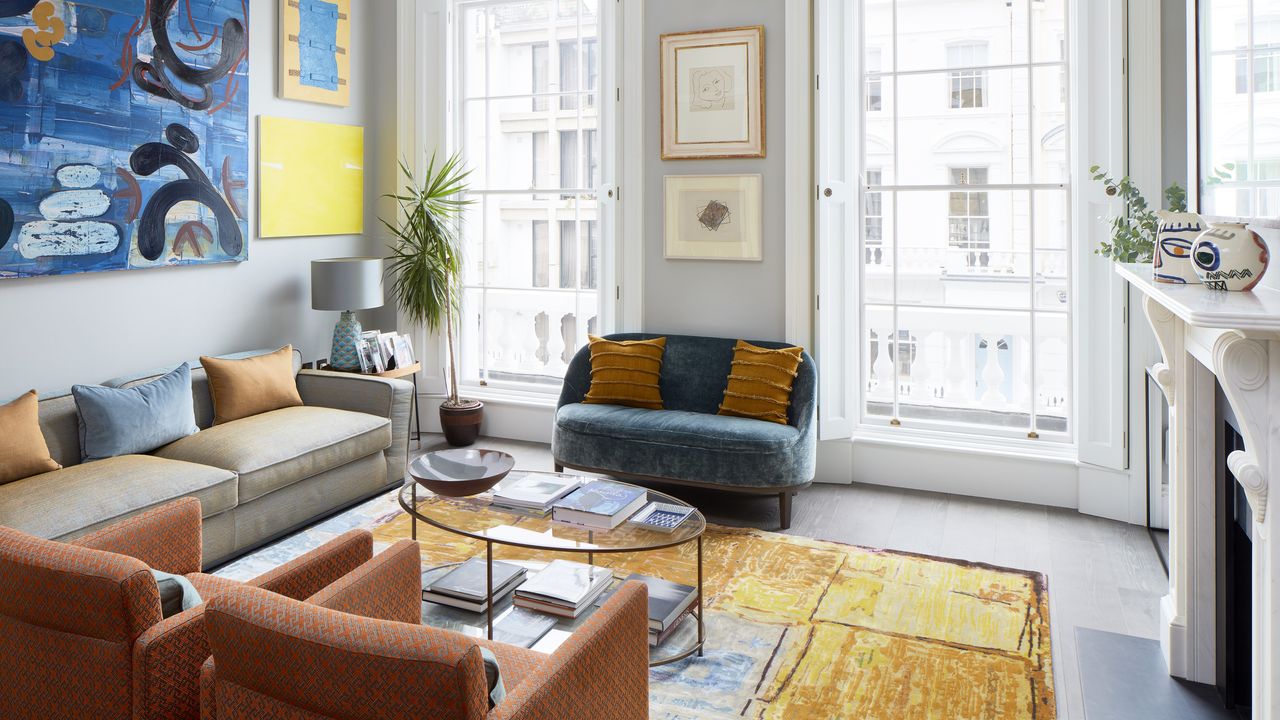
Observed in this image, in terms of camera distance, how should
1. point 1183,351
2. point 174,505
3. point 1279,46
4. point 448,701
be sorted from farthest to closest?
point 1183,351 < point 174,505 < point 1279,46 < point 448,701

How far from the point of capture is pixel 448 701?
4.98ft

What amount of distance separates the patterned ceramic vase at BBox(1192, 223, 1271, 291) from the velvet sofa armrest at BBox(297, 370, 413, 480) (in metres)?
3.70

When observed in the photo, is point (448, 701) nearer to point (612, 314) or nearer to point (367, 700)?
point (367, 700)

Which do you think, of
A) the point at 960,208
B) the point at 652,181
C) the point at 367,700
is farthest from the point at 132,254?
the point at 960,208

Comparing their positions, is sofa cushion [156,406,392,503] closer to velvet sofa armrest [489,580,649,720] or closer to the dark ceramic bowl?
the dark ceramic bowl

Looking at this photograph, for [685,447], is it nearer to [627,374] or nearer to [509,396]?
[627,374]

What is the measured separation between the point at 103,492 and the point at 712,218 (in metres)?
3.22

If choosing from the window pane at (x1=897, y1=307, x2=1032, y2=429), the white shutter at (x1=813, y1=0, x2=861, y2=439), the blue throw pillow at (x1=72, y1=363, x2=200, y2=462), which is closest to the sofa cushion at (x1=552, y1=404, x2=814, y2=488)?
the white shutter at (x1=813, y1=0, x2=861, y2=439)

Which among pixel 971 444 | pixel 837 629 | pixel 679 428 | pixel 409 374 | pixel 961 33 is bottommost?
pixel 837 629

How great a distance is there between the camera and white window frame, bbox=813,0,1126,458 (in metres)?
4.22

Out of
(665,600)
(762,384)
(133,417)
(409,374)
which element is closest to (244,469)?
(133,417)

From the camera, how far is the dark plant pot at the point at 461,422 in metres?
5.67

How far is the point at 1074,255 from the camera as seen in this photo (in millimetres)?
4496

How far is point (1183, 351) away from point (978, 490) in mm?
2004
